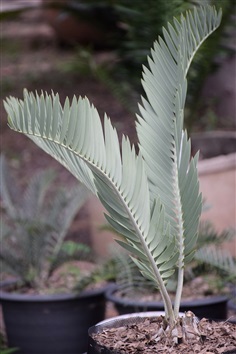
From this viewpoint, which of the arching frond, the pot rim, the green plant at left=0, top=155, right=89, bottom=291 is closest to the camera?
the arching frond

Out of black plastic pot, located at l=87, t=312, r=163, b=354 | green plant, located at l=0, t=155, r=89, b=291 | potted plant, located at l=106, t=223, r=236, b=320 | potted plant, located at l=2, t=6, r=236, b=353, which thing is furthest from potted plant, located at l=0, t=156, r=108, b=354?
potted plant, located at l=2, t=6, r=236, b=353

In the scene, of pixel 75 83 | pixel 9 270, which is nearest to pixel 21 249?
pixel 9 270

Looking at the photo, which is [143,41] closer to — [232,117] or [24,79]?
[232,117]

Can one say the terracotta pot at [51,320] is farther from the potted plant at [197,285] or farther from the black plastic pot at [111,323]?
the black plastic pot at [111,323]

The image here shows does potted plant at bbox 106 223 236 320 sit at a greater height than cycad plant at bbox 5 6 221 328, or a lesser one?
lesser

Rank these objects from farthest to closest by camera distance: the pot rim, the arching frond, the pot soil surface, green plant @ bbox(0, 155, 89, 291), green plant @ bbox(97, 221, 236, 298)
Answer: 1. green plant @ bbox(0, 155, 89, 291)
2. the pot rim
3. green plant @ bbox(97, 221, 236, 298)
4. the arching frond
5. the pot soil surface

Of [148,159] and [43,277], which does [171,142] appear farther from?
[43,277]

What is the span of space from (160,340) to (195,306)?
1.34 m

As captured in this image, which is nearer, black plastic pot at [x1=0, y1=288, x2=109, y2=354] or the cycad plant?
the cycad plant

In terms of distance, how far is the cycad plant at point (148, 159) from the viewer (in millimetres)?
1945

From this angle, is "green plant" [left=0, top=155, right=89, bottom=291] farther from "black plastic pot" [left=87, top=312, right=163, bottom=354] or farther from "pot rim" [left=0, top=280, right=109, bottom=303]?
"black plastic pot" [left=87, top=312, right=163, bottom=354]

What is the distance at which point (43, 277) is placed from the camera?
398cm

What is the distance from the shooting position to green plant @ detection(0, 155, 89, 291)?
3961mm

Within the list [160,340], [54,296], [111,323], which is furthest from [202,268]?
[160,340]
